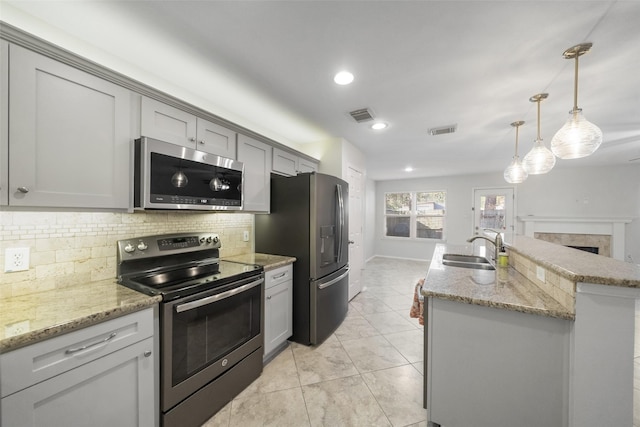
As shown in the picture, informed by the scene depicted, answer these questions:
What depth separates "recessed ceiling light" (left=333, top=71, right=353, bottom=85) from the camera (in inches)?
71.8

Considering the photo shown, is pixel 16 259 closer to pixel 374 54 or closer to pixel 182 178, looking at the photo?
pixel 182 178

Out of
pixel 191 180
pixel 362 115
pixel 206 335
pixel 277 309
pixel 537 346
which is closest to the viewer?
pixel 537 346

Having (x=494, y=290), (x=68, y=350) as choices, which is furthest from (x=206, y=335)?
(x=494, y=290)

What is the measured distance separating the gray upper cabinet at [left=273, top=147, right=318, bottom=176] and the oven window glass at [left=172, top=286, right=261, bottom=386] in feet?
4.35

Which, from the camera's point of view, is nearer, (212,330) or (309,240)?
(212,330)

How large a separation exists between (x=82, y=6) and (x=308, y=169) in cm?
232

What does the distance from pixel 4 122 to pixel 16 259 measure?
711 millimetres

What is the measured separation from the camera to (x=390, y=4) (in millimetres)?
1224

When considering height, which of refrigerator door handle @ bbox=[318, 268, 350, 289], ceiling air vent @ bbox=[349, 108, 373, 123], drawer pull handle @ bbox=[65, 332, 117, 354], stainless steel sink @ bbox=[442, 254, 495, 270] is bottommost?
refrigerator door handle @ bbox=[318, 268, 350, 289]

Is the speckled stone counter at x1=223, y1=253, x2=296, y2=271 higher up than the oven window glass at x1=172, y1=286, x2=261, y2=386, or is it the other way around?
the speckled stone counter at x1=223, y1=253, x2=296, y2=271

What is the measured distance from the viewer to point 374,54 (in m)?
1.61

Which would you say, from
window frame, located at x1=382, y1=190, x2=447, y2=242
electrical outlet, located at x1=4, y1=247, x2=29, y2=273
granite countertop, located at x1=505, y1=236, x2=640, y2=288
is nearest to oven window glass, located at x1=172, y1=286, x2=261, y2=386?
electrical outlet, located at x1=4, y1=247, x2=29, y2=273

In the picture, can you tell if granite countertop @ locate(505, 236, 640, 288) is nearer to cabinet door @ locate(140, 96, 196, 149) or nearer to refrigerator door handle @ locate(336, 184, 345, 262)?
refrigerator door handle @ locate(336, 184, 345, 262)

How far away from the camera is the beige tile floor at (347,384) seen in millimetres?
1627
